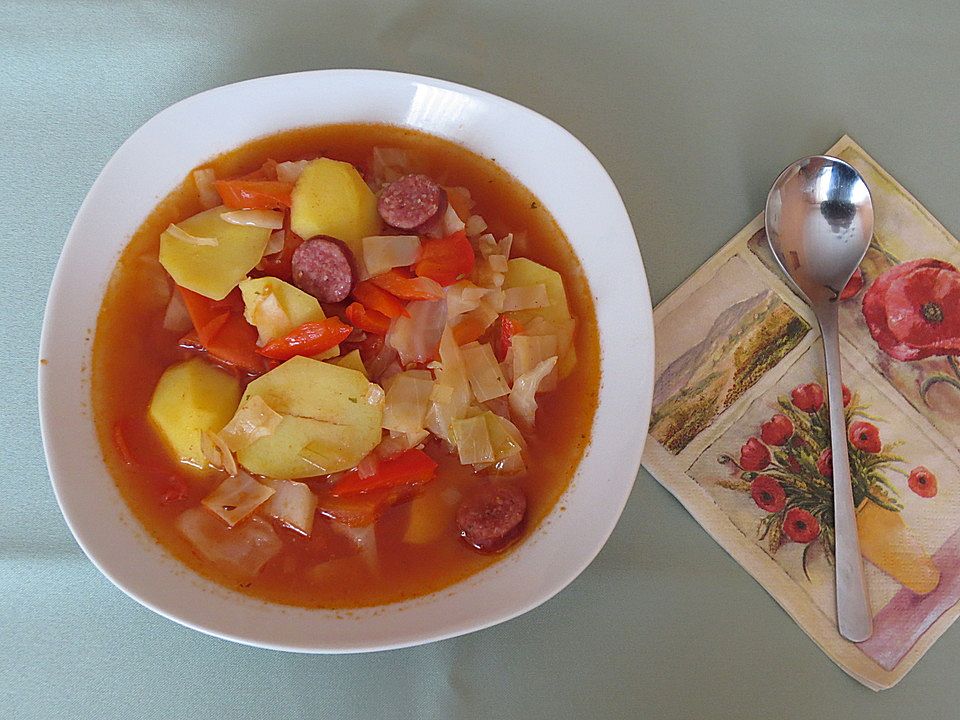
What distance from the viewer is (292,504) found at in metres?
1.54

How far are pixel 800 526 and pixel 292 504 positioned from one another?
45.8 inches

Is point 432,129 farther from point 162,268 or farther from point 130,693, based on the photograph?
point 130,693

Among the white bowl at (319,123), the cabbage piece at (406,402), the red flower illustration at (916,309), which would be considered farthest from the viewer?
the red flower illustration at (916,309)

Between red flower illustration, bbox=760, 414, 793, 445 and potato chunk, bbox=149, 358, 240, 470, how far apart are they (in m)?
1.23

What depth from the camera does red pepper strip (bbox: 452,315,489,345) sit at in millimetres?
1609

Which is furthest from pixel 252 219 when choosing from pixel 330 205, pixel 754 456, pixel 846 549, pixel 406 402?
pixel 846 549

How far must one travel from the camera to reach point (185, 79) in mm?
1858

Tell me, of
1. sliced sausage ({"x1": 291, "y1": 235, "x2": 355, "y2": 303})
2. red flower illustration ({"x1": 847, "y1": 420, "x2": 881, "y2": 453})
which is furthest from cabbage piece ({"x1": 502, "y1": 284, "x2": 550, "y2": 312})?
red flower illustration ({"x1": 847, "y1": 420, "x2": 881, "y2": 453})

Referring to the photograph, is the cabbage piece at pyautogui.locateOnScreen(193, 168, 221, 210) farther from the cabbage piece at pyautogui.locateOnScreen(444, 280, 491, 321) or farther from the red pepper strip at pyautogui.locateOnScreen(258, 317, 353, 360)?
the cabbage piece at pyautogui.locateOnScreen(444, 280, 491, 321)

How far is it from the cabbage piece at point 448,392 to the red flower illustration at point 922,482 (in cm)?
110

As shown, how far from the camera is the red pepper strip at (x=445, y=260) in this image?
1606 mm

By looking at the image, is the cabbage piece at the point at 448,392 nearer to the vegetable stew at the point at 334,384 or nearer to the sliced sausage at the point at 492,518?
the vegetable stew at the point at 334,384

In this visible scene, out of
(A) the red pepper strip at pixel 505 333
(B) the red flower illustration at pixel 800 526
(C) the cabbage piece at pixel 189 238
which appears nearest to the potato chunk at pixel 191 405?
(C) the cabbage piece at pixel 189 238

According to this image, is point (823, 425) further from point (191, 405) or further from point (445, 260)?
point (191, 405)
